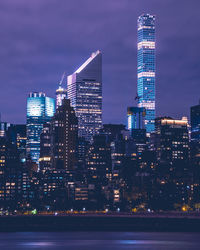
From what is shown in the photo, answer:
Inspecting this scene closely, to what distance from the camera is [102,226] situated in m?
194
